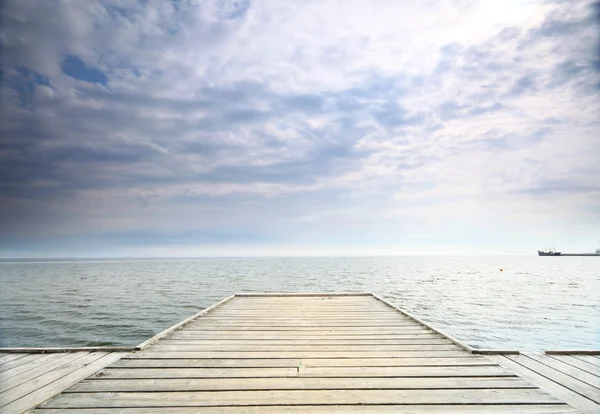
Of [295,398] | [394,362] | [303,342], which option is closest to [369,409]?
[295,398]

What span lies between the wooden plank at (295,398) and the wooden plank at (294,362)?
0.81 meters

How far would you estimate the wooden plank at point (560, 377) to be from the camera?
344 centimetres

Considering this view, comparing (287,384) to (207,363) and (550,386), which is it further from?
(550,386)

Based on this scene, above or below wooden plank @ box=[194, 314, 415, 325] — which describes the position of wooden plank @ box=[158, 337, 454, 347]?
above

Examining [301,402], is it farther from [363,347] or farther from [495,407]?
[363,347]

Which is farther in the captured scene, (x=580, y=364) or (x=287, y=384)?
(x=580, y=364)

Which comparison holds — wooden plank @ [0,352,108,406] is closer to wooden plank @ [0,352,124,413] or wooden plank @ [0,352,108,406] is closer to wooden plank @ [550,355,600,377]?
wooden plank @ [0,352,124,413]

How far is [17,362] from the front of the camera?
4555mm

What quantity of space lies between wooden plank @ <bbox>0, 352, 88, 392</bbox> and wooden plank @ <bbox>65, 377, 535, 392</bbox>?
0.84 meters

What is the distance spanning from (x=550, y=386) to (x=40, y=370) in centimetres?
615

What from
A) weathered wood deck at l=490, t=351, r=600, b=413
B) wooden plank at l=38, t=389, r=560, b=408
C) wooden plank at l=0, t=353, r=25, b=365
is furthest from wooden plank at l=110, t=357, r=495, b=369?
wooden plank at l=0, t=353, r=25, b=365

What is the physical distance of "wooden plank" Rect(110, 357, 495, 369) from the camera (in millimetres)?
4223

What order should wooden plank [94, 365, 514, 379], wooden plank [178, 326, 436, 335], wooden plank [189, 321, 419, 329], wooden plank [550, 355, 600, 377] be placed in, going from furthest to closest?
1. wooden plank [189, 321, 419, 329]
2. wooden plank [178, 326, 436, 335]
3. wooden plank [550, 355, 600, 377]
4. wooden plank [94, 365, 514, 379]

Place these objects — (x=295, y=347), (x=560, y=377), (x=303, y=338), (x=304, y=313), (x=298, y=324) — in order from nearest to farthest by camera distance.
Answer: (x=560, y=377) → (x=295, y=347) → (x=303, y=338) → (x=298, y=324) → (x=304, y=313)
